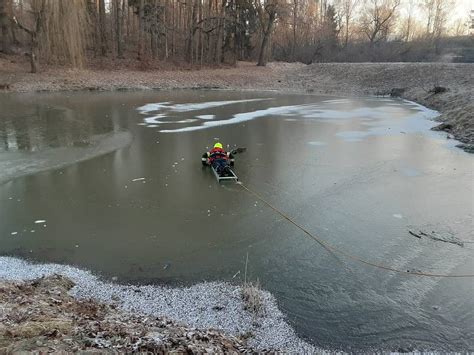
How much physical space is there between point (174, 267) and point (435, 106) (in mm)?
19295

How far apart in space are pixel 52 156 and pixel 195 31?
94.6 ft

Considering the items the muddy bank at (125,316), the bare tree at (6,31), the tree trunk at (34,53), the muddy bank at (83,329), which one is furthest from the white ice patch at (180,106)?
the muddy bank at (83,329)

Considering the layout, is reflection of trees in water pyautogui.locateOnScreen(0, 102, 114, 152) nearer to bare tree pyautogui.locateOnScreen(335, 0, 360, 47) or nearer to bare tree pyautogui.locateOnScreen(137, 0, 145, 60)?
bare tree pyautogui.locateOnScreen(137, 0, 145, 60)

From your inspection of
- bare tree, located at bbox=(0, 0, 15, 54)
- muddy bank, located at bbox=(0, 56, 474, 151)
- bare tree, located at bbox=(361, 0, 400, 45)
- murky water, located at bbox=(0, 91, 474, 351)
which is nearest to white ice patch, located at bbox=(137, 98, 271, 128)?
murky water, located at bbox=(0, 91, 474, 351)

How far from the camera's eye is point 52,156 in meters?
10.4

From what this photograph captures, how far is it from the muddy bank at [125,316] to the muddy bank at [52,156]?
432cm

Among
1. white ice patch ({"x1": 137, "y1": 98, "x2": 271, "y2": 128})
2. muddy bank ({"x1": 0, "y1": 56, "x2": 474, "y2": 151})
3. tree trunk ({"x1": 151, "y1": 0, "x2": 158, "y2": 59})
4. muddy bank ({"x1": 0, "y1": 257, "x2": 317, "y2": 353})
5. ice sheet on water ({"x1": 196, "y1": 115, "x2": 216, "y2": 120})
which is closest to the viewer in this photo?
muddy bank ({"x1": 0, "y1": 257, "x2": 317, "y2": 353})

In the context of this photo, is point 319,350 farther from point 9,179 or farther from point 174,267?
point 9,179

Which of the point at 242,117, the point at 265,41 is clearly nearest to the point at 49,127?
the point at 242,117

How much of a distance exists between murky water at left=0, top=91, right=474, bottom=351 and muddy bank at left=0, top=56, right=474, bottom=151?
29.0ft

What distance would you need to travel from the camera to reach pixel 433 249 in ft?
19.6

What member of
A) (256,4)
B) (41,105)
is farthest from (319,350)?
(256,4)

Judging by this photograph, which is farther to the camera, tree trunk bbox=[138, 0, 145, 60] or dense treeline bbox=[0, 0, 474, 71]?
tree trunk bbox=[138, 0, 145, 60]

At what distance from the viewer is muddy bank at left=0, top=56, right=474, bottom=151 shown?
24.1 metres
